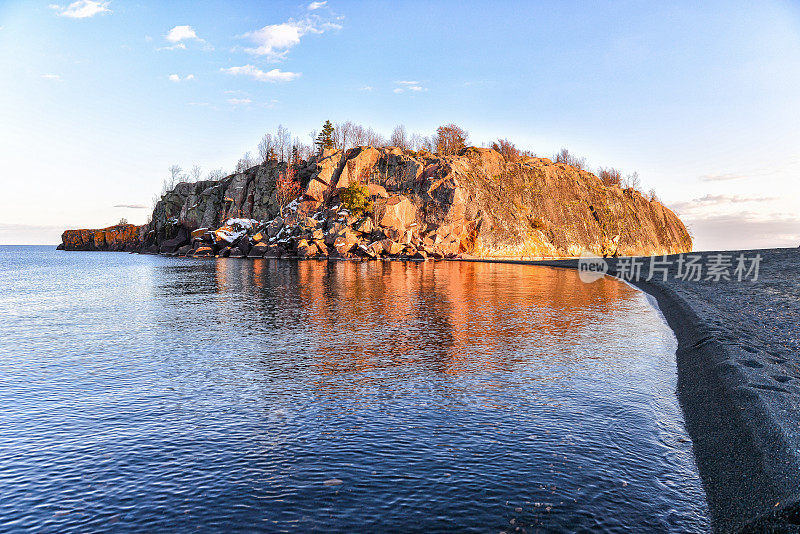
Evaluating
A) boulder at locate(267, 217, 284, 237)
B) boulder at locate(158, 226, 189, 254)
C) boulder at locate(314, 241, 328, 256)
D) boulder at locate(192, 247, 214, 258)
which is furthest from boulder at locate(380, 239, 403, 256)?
boulder at locate(158, 226, 189, 254)

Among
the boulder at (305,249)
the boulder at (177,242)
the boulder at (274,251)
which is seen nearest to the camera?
the boulder at (305,249)

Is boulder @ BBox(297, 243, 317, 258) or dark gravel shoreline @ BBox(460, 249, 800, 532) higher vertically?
boulder @ BBox(297, 243, 317, 258)

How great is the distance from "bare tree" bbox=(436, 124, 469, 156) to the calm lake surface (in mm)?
137468

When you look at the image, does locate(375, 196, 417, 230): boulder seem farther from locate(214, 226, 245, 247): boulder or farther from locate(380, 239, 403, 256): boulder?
locate(214, 226, 245, 247): boulder

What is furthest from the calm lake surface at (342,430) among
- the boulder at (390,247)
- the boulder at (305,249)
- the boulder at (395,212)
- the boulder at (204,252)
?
the boulder at (204,252)

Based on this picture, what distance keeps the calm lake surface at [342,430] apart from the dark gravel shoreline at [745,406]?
491mm

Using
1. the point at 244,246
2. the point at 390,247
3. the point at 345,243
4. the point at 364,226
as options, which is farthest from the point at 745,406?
the point at 244,246

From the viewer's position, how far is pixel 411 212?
4692 inches

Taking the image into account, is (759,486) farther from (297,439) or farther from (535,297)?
(535,297)

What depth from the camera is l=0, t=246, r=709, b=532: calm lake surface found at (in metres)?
7.50

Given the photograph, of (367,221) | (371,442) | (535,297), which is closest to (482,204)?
(367,221)

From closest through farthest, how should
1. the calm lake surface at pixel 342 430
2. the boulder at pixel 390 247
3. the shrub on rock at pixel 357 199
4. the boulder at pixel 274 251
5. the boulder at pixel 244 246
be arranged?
the calm lake surface at pixel 342 430
the boulder at pixel 390 247
the boulder at pixel 274 251
the boulder at pixel 244 246
the shrub on rock at pixel 357 199

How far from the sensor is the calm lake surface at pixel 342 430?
24.6 feet

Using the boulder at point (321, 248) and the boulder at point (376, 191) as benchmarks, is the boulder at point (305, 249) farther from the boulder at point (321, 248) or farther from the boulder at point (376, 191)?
the boulder at point (376, 191)
